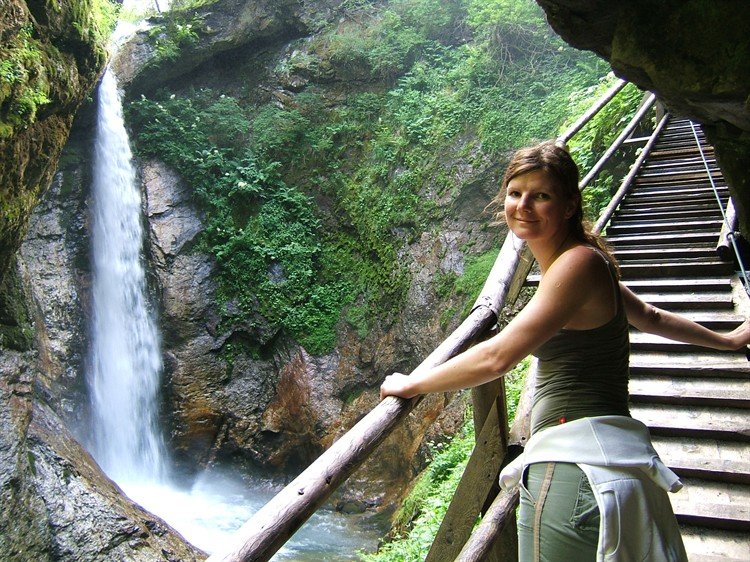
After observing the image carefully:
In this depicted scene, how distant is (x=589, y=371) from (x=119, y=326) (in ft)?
36.2

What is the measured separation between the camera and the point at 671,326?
7.30ft

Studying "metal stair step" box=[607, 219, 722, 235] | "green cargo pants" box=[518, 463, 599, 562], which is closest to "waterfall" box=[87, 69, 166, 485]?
"metal stair step" box=[607, 219, 722, 235]

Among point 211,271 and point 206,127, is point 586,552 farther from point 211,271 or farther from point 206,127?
point 206,127

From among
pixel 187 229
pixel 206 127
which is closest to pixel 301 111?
pixel 206 127

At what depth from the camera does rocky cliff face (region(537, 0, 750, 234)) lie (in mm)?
2387

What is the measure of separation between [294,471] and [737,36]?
10.2 m

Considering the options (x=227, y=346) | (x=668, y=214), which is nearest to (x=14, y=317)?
(x=227, y=346)

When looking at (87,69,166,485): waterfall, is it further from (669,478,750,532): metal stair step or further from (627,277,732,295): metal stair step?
(669,478,750,532): metal stair step

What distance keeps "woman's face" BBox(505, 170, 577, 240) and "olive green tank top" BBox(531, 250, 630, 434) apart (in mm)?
178

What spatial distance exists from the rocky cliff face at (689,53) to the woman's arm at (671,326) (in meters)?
0.93

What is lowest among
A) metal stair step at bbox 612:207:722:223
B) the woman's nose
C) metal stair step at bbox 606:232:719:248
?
metal stair step at bbox 606:232:719:248

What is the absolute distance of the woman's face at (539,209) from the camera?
5.75 feet

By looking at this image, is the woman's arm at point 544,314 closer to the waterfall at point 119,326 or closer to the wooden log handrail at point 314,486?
the wooden log handrail at point 314,486

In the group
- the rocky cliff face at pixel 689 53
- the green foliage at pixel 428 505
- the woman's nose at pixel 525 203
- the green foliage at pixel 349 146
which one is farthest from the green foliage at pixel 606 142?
the woman's nose at pixel 525 203
